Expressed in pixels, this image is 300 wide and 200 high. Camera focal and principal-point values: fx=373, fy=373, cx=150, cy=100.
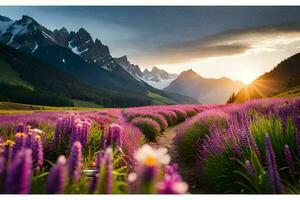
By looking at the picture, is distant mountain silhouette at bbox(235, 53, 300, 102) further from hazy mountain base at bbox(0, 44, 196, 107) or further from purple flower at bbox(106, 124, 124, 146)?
hazy mountain base at bbox(0, 44, 196, 107)

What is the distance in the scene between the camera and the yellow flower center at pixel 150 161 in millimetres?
2010

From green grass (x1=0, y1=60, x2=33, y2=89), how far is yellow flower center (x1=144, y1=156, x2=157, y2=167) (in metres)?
105

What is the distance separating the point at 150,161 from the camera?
2.03 meters

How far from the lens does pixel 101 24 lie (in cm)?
641

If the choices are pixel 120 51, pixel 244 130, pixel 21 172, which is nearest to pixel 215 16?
pixel 120 51

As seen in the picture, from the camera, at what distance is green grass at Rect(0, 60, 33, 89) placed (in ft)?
339

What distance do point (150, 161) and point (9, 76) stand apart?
379ft

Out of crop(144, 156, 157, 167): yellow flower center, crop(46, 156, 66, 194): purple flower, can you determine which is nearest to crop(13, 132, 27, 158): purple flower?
crop(46, 156, 66, 194): purple flower

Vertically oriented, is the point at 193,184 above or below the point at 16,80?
below

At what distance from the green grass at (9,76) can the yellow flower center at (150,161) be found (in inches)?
4132

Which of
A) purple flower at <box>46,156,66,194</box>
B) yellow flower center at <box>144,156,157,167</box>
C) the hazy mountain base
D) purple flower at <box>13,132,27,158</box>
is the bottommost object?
purple flower at <box>46,156,66,194</box>

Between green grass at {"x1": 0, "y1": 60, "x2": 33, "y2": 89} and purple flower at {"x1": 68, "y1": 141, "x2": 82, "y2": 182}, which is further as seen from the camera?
green grass at {"x1": 0, "y1": 60, "x2": 33, "y2": 89}
